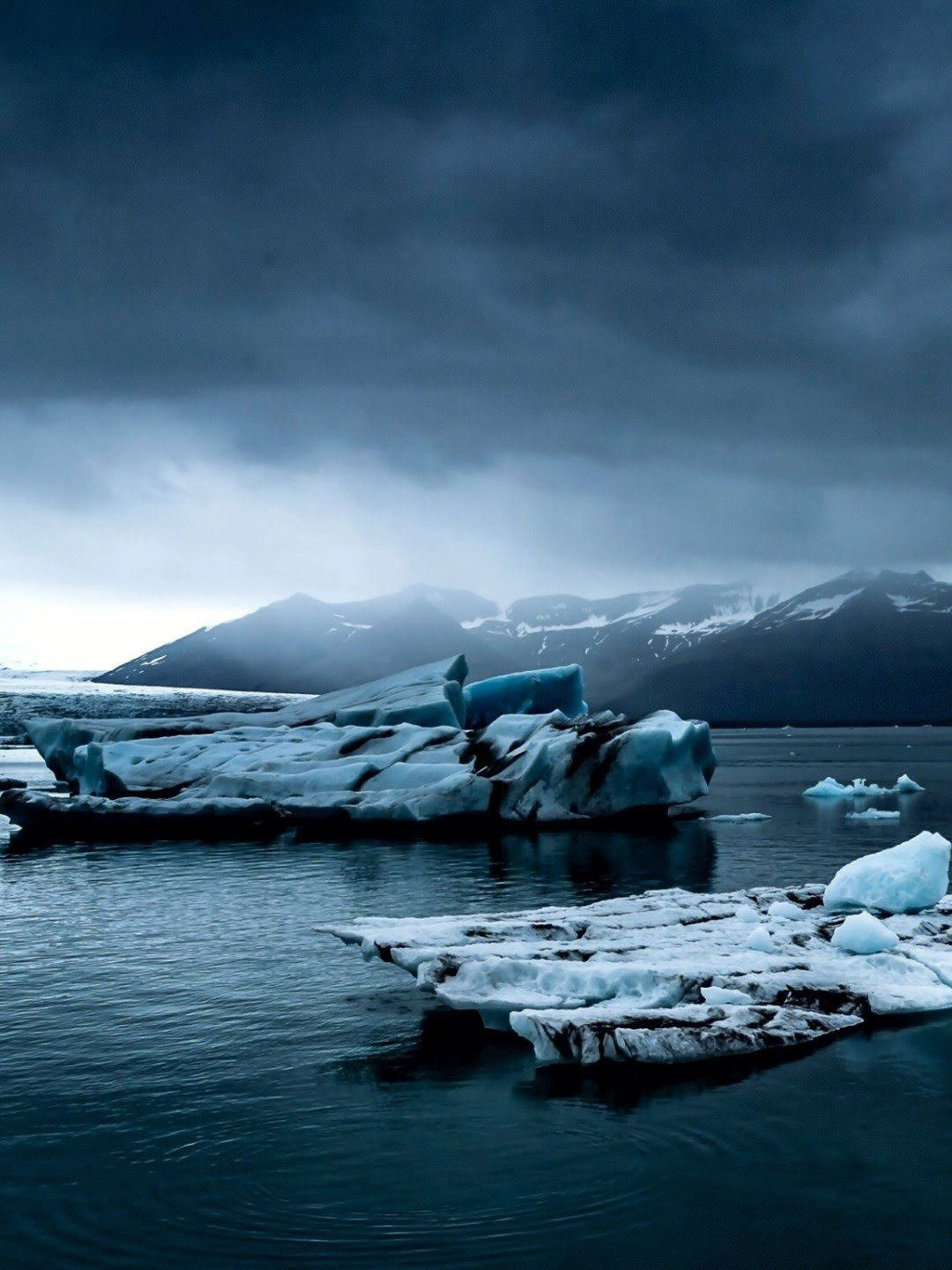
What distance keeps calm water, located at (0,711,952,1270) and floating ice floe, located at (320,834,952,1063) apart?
351 millimetres

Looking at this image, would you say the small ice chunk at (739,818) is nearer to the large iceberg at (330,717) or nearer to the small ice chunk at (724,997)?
the large iceberg at (330,717)

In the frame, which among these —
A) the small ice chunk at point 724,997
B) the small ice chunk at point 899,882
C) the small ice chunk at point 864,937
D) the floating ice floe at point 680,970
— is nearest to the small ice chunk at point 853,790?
the small ice chunk at point 899,882

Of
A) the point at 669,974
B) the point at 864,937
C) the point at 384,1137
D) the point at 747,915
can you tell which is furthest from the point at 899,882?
the point at 384,1137

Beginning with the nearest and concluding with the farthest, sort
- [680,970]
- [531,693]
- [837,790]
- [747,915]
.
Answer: [680,970], [747,915], [837,790], [531,693]

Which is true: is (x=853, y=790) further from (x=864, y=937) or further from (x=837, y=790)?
(x=864, y=937)

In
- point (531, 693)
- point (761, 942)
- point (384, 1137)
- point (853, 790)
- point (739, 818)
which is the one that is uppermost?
point (531, 693)

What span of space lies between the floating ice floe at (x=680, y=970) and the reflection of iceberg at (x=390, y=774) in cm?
A: 1536

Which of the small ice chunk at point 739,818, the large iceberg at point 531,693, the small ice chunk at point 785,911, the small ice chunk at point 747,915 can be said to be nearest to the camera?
the small ice chunk at point 747,915

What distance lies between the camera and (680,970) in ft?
32.1

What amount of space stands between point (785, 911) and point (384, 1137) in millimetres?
Answer: 7180

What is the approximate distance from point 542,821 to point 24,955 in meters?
18.0

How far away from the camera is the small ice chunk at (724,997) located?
9.45 meters

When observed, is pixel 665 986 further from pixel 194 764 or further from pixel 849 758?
pixel 849 758

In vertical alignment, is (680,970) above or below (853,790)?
above
